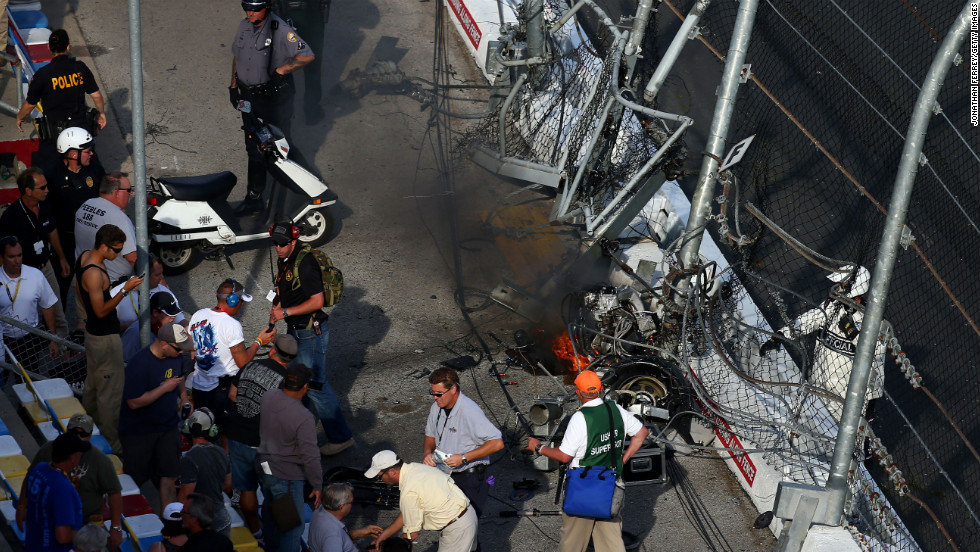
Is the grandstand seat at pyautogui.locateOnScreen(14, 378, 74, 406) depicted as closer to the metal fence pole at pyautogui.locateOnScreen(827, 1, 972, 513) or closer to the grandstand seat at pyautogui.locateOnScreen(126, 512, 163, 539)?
the grandstand seat at pyautogui.locateOnScreen(126, 512, 163, 539)

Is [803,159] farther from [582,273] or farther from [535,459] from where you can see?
[535,459]

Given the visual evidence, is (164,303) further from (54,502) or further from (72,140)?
(54,502)

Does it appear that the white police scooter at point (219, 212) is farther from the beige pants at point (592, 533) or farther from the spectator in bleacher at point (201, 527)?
the beige pants at point (592, 533)

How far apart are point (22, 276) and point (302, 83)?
6.22 meters

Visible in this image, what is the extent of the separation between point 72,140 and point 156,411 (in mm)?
2840

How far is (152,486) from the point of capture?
7844 mm

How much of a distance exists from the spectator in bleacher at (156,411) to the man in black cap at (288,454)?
32.6 inches

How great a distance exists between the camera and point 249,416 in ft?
23.5

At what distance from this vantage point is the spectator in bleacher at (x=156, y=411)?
7.20 m

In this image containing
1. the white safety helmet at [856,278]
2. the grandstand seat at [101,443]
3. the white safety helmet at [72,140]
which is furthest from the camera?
the white safety helmet at [72,140]

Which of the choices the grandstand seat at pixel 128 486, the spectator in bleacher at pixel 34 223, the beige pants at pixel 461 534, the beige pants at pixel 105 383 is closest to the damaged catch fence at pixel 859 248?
the beige pants at pixel 461 534

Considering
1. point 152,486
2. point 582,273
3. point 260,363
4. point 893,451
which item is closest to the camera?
point 260,363

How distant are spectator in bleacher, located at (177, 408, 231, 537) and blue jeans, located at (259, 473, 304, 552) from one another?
11.3 inches

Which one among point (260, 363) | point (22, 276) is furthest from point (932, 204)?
point (22, 276)
